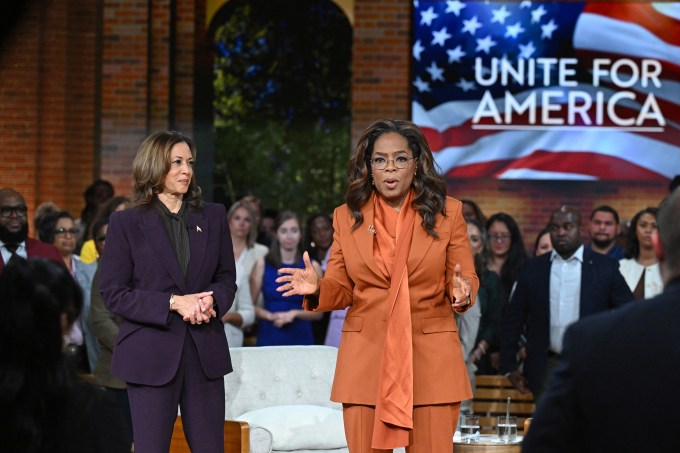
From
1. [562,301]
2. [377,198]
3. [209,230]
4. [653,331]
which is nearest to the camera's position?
[653,331]

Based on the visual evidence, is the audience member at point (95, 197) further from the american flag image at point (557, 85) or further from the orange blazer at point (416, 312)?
the orange blazer at point (416, 312)

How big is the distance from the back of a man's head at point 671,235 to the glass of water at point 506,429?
3.83 m

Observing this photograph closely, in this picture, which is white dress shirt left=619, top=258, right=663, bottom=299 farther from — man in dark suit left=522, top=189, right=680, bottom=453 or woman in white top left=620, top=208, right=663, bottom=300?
man in dark suit left=522, top=189, right=680, bottom=453

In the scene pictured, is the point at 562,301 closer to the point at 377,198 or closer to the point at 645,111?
the point at 377,198

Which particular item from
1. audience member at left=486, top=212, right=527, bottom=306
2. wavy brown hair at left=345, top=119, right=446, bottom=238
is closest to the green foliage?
audience member at left=486, top=212, right=527, bottom=306

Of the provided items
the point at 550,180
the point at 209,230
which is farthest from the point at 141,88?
the point at 209,230

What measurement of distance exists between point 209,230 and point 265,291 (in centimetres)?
326

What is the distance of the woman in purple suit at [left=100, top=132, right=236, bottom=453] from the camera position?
4613mm

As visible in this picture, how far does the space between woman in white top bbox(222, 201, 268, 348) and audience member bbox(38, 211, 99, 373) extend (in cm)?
90

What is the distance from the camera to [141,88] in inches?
463

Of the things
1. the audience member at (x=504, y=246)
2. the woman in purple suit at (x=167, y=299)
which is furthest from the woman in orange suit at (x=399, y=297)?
the audience member at (x=504, y=246)

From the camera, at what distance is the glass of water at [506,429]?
606 cm

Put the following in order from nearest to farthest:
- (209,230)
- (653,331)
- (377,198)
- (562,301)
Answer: (653,331)
(377,198)
(209,230)
(562,301)

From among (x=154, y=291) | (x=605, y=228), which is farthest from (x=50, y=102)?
(x=154, y=291)
